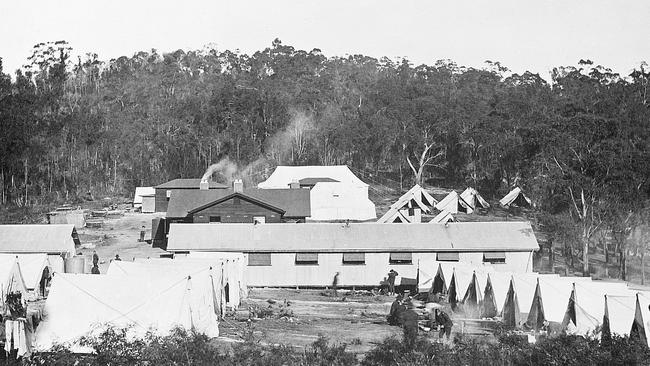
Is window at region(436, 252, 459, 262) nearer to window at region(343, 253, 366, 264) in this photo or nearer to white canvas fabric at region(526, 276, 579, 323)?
window at region(343, 253, 366, 264)

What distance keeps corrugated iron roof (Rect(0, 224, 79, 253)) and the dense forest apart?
1137 inches

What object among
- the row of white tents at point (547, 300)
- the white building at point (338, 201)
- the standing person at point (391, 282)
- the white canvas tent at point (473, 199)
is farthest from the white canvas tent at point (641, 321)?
the white canvas tent at point (473, 199)

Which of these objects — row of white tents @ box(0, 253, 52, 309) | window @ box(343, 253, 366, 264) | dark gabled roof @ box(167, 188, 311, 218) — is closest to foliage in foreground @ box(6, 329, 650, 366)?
row of white tents @ box(0, 253, 52, 309)

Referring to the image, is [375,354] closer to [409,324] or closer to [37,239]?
[409,324]

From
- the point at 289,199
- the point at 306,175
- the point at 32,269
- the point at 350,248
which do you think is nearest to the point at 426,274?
the point at 350,248

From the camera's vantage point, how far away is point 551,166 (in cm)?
4672

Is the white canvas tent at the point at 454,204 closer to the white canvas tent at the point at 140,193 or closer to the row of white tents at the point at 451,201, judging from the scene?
the row of white tents at the point at 451,201

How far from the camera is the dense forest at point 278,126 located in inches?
2945

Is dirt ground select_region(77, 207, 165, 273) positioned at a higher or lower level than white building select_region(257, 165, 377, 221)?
lower

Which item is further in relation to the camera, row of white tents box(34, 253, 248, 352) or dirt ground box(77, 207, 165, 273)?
dirt ground box(77, 207, 165, 273)

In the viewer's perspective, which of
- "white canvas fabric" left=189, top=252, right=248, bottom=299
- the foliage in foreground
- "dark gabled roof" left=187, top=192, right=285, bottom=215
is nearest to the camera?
the foliage in foreground

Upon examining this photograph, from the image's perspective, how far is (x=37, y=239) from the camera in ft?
117

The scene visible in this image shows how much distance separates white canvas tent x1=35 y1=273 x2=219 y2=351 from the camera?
2011 cm

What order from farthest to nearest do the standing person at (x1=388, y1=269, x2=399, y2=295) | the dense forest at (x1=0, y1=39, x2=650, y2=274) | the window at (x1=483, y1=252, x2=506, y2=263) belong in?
the dense forest at (x1=0, y1=39, x2=650, y2=274) < the window at (x1=483, y1=252, x2=506, y2=263) < the standing person at (x1=388, y1=269, x2=399, y2=295)
